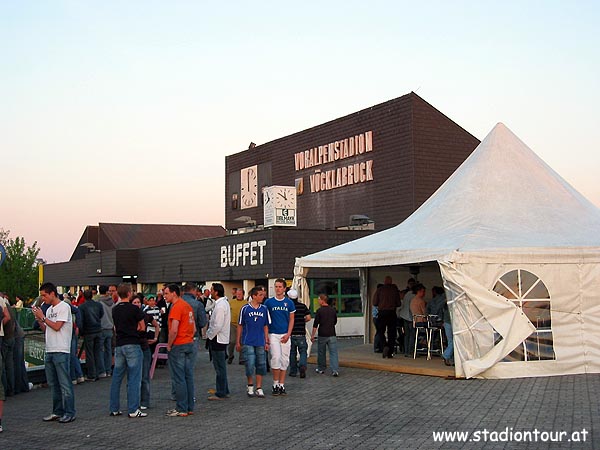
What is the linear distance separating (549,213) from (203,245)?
18911 millimetres

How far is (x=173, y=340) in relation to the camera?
1070 cm

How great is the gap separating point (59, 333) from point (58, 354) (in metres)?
0.27

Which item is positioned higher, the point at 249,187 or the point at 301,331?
the point at 249,187

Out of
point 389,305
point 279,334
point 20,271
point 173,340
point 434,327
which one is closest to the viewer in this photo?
point 173,340

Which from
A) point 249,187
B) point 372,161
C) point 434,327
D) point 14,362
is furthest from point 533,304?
point 249,187

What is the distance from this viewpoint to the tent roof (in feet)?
47.7

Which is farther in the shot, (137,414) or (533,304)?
(533,304)

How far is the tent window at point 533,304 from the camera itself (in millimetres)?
14227

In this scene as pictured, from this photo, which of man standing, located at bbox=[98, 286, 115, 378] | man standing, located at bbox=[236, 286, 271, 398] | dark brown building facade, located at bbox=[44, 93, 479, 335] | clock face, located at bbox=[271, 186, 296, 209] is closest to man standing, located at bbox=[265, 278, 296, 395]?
man standing, located at bbox=[236, 286, 271, 398]

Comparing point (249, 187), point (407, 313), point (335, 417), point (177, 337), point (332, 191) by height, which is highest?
point (249, 187)

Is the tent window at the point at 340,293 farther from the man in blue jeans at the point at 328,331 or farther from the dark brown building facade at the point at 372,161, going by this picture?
the man in blue jeans at the point at 328,331

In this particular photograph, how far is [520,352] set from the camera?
14.1 metres

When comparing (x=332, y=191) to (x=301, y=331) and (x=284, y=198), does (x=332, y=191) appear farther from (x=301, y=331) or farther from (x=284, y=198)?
(x=301, y=331)

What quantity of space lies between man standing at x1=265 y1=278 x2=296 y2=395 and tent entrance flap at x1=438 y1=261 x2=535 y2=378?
3188 mm
